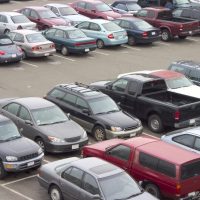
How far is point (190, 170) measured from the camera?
48.3ft

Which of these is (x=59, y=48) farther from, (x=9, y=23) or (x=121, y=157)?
(x=121, y=157)

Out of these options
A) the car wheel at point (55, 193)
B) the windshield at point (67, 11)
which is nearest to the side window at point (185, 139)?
the car wheel at point (55, 193)

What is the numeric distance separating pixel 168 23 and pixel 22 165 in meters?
21.2

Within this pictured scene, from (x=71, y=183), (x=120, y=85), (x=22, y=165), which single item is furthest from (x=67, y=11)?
(x=71, y=183)

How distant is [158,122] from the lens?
68.1ft

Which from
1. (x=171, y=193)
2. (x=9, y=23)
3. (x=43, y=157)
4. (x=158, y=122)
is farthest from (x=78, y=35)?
(x=171, y=193)

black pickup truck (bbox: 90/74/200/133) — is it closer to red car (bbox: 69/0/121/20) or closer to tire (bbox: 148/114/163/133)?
tire (bbox: 148/114/163/133)

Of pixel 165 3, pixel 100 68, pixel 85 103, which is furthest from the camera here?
pixel 165 3

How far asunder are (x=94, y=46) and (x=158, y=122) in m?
10.9

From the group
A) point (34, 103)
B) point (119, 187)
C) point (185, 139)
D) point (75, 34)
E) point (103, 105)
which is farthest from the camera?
point (75, 34)

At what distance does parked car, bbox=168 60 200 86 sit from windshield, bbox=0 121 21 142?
9488mm

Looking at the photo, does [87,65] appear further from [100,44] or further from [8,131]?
[8,131]

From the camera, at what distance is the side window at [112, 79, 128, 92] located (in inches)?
862

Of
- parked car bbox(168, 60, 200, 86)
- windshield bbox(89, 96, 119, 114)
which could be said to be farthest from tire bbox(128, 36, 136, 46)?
windshield bbox(89, 96, 119, 114)
